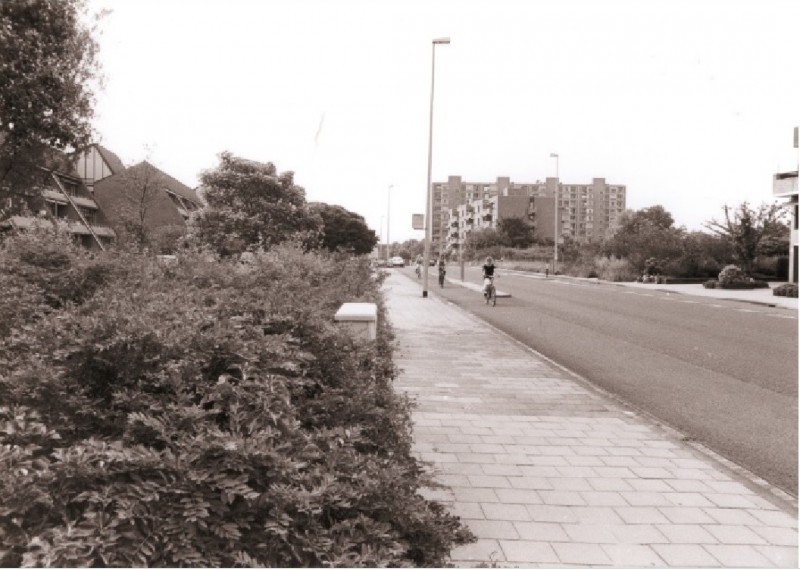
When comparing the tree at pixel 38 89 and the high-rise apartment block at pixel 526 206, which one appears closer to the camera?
the tree at pixel 38 89

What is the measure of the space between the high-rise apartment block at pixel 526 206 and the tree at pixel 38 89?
10810cm

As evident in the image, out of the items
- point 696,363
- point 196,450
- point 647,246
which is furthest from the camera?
point 647,246

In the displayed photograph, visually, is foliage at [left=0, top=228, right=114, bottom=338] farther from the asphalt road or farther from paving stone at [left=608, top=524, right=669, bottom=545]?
the asphalt road

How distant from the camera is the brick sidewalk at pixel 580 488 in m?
3.34

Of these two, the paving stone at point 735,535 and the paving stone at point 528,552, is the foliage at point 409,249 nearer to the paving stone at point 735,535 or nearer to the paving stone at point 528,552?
the paving stone at point 735,535

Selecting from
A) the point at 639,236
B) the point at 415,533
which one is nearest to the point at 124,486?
the point at 415,533

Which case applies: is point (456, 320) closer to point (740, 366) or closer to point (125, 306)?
point (740, 366)

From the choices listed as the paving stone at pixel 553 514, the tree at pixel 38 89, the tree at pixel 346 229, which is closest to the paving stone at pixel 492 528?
the paving stone at pixel 553 514

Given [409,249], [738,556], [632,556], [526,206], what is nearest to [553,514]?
[632,556]

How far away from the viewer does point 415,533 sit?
2826 mm

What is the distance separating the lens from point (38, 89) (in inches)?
554

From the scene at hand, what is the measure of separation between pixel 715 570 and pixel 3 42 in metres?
14.7

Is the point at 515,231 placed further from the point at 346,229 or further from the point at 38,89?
the point at 38,89

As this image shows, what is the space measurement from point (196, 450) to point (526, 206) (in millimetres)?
122913
